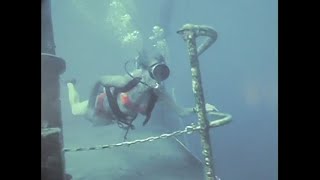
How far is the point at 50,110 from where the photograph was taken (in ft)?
11.2

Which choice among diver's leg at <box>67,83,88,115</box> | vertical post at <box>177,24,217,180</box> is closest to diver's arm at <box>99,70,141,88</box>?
vertical post at <box>177,24,217,180</box>

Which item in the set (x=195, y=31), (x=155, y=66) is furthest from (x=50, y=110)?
(x=195, y=31)

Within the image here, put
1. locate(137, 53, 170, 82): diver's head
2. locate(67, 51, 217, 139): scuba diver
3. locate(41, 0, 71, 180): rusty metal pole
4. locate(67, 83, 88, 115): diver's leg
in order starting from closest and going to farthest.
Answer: locate(41, 0, 71, 180): rusty metal pole, locate(137, 53, 170, 82): diver's head, locate(67, 51, 217, 139): scuba diver, locate(67, 83, 88, 115): diver's leg

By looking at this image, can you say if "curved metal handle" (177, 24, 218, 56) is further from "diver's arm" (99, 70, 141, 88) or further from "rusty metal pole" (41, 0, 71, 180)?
"rusty metal pole" (41, 0, 71, 180)

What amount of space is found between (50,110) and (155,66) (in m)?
1.65

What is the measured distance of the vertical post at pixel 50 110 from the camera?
10.0 feet

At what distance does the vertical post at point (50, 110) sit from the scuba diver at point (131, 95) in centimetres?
122

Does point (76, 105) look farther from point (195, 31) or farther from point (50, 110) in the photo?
point (50, 110)

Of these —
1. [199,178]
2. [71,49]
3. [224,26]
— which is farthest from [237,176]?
[224,26]

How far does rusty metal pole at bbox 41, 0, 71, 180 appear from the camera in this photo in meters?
3.05

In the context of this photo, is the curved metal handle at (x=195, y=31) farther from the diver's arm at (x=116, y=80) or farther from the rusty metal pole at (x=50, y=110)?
the rusty metal pole at (x=50, y=110)
